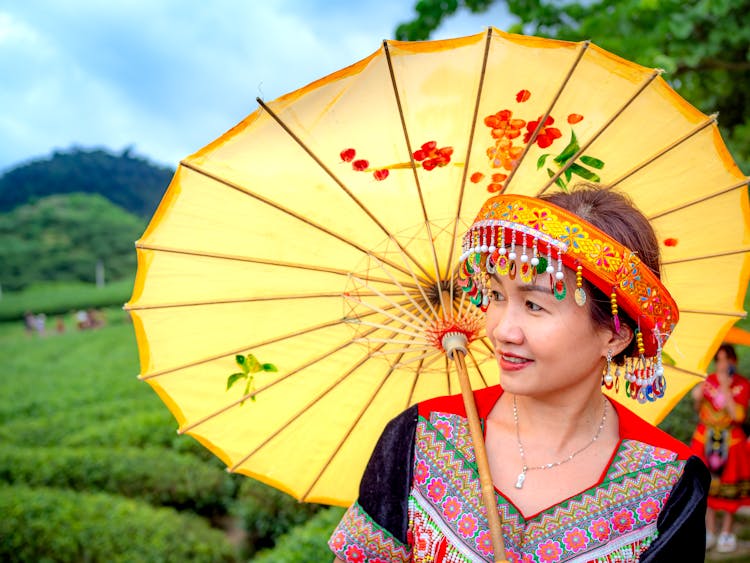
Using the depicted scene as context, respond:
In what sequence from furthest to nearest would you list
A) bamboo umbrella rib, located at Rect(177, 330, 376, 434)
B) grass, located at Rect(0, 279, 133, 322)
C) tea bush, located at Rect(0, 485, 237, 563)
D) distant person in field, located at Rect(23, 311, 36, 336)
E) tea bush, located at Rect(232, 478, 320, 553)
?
grass, located at Rect(0, 279, 133, 322) → distant person in field, located at Rect(23, 311, 36, 336) → tea bush, located at Rect(232, 478, 320, 553) → tea bush, located at Rect(0, 485, 237, 563) → bamboo umbrella rib, located at Rect(177, 330, 376, 434)

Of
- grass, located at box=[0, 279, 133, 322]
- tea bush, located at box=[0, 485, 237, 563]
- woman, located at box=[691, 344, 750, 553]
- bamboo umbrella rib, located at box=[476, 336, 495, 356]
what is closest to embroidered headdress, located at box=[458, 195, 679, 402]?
bamboo umbrella rib, located at box=[476, 336, 495, 356]

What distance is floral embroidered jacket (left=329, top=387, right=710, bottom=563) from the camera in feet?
5.58

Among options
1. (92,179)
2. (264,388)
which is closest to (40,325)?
(264,388)

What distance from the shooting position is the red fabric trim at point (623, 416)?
6.08ft

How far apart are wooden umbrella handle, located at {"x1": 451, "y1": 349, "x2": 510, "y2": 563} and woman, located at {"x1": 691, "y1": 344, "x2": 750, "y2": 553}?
15.9 ft

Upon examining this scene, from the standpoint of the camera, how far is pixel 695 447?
20.9 feet

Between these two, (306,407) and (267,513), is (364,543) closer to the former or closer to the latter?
(306,407)

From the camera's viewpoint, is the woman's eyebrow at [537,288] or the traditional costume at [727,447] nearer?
the woman's eyebrow at [537,288]

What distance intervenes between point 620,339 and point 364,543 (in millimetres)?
832

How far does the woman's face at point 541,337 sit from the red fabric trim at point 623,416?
0.26 meters

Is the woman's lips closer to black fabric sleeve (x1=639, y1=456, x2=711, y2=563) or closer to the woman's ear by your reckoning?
the woman's ear

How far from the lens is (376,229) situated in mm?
2193

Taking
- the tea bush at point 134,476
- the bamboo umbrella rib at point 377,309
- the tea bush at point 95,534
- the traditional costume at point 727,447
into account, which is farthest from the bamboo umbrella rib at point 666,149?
the tea bush at point 134,476

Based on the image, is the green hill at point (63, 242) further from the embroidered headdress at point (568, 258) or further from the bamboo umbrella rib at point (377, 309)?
the embroidered headdress at point (568, 258)
